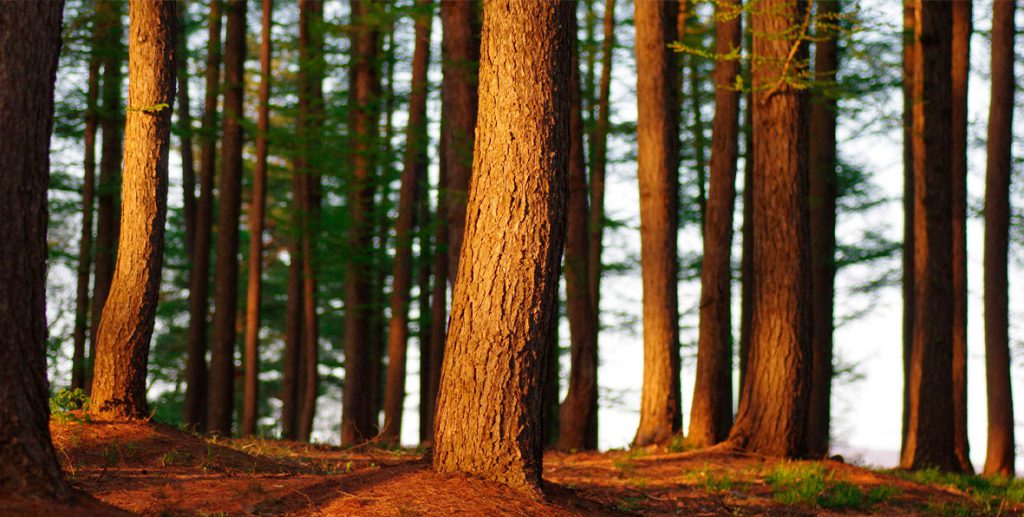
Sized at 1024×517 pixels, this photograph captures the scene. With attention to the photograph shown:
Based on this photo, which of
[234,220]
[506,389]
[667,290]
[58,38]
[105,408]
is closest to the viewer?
[58,38]

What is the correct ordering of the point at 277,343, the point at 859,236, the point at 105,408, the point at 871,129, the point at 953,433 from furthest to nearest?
1. the point at 277,343
2. the point at 859,236
3. the point at 871,129
4. the point at 953,433
5. the point at 105,408

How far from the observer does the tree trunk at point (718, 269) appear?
495 inches

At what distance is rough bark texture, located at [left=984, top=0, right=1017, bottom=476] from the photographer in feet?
47.0

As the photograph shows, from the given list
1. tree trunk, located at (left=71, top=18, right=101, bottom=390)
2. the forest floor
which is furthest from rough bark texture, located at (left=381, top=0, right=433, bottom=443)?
tree trunk, located at (left=71, top=18, right=101, bottom=390)

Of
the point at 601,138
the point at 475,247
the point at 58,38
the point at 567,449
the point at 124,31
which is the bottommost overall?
the point at 567,449

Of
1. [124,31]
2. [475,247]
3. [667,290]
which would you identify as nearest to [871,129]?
[667,290]

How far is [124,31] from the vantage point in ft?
62.6

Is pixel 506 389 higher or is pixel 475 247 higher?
pixel 475 247

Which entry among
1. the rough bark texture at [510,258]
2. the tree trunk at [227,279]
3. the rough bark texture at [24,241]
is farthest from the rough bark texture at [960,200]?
the rough bark texture at [24,241]

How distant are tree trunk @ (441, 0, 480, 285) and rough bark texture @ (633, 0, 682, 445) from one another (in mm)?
2522

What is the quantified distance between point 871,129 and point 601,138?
300 inches

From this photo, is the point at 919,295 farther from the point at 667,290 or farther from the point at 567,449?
the point at 567,449

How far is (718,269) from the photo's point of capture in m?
13.2

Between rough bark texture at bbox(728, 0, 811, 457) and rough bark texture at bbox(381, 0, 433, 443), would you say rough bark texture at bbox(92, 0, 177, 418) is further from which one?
rough bark texture at bbox(381, 0, 433, 443)
